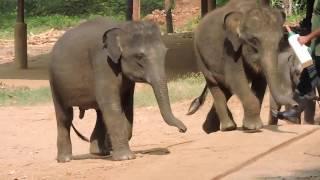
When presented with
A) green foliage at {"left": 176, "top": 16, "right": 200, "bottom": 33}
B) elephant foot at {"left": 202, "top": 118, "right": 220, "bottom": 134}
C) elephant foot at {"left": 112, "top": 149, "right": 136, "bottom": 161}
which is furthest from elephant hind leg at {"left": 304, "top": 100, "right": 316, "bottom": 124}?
green foliage at {"left": 176, "top": 16, "right": 200, "bottom": 33}

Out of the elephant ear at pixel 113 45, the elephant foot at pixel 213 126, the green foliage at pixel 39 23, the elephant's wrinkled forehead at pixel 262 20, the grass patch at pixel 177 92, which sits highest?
the elephant's wrinkled forehead at pixel 262 20

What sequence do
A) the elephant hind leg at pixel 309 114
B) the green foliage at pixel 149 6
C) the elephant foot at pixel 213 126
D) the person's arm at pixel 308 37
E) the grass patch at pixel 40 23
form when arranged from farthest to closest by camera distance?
1. the green foliage at pixel 149 6
2. the grass patch at pixel 40 23
3. the elephant hind leg at pixel 309 114
4. the elephant foot at pixel 213 126
5. the person's arm at pixel 308 37

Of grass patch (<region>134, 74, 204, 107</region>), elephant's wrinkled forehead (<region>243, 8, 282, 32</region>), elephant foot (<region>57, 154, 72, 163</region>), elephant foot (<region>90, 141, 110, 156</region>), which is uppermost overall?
elephant's wrinkled forehead (<region>243, 8, 282, 32</region>)

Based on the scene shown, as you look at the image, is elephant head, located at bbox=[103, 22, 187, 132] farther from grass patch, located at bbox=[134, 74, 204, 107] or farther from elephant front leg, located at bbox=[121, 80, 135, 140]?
A: grass patch, located at bbox=[134, 74, 204, 107]

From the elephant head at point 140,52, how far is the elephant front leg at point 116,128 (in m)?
0.34

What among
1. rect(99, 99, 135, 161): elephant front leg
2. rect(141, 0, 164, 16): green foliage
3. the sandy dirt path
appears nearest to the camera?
the sandy dirt path

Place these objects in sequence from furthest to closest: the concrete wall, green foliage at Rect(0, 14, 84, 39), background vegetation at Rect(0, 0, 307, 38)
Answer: background vegetation at Rect(0, 0, 307, 38), green foliage at Rect(0, 14, 84, 39), the concrete wall

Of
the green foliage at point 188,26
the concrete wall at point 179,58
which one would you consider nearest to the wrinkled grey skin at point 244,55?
the concrete wall at point 179,58

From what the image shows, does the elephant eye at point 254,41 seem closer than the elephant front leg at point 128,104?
Yes

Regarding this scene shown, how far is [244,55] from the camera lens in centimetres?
838

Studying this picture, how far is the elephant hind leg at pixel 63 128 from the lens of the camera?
29.0ft

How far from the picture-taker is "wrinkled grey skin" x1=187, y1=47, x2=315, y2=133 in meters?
9.67

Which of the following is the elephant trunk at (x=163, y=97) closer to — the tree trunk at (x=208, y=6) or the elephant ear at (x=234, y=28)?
the elephant ear at (x=234, y=28)

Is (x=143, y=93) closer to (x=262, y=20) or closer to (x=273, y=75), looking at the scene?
(x=262, y=20)
